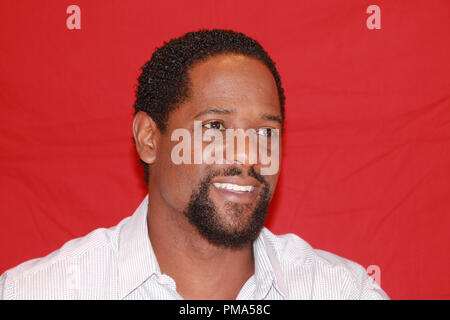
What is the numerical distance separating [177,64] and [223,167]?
30cm

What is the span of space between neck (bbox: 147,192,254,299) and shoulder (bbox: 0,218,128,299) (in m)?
0.13

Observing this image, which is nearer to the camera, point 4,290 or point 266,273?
point 4,290

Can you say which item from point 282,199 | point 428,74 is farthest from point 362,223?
point 428,74

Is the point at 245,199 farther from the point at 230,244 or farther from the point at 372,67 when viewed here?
the point at 372,67

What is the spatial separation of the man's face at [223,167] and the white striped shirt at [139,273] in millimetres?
137

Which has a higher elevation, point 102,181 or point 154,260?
point 102,181

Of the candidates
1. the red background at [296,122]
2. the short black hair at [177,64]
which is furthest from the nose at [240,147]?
the red background at [296,122]

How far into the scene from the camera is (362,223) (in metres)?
1.69

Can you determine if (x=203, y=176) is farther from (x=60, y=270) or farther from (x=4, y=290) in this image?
(x=4, y=290)

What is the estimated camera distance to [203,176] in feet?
3.79

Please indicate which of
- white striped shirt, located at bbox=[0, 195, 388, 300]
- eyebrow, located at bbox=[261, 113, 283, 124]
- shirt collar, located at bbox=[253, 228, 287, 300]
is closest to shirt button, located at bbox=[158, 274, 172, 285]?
white striped shirt, located at bbox=[0, 195, 388, 300]

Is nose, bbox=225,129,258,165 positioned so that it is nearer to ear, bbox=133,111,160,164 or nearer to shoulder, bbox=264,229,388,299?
ear, bbox=133,111,160,164

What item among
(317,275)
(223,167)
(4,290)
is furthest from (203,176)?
(4,290)

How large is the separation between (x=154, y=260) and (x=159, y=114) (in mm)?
361
